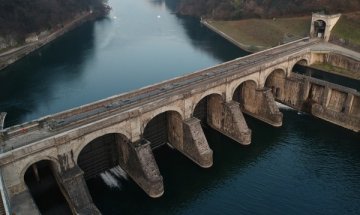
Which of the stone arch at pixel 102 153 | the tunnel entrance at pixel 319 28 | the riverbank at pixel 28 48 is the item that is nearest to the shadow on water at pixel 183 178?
the stone arch at pixel 102 153

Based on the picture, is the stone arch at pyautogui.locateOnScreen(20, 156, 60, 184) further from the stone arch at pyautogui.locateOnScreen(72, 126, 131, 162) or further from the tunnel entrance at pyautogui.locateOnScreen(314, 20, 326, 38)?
the tunnel entrance at pyautogui.locateOnScreen(314, 20, 326, 38)

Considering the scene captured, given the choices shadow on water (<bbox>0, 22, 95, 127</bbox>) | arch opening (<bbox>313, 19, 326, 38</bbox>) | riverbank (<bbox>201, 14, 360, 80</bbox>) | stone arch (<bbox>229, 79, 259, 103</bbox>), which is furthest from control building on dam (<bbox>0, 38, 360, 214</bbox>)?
shadow on water (<bbox>0, 22, 95, 127</bbox>)

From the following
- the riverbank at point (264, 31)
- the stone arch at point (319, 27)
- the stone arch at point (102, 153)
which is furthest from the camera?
the riverbank at point (264, 31)

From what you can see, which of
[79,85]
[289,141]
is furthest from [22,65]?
[289,141]

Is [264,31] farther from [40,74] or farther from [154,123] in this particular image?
[154,123]

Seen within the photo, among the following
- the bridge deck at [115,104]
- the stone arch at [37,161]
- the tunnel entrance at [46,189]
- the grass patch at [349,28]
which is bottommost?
the tunnel entrance at [46,189]

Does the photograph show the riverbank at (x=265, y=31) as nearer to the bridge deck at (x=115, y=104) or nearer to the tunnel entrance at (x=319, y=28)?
the tunnel entrance at (x=319, y=28)
